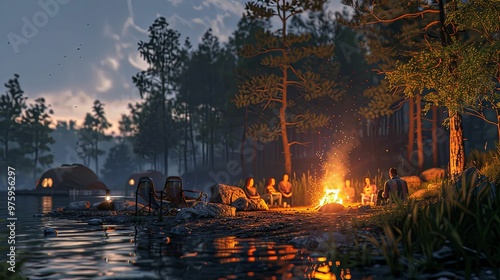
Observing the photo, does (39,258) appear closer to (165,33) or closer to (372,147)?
(372,147)

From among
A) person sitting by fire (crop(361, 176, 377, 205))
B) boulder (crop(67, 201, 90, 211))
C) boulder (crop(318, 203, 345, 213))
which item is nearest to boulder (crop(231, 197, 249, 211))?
boulder (crop(318, 203, 345, 213))

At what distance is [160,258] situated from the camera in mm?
10070

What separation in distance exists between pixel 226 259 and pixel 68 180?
62.8 metres

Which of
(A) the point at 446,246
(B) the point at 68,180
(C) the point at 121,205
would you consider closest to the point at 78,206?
(C) the point at 121,205

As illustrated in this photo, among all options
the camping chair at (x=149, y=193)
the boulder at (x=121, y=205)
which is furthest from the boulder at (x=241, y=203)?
the boulder at (x=121, y=205)

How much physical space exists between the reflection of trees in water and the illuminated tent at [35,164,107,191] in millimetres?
58147

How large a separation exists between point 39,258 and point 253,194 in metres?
14.9

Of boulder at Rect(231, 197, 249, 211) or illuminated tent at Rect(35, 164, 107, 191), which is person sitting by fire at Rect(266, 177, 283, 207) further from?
illuminated tent at Rect(35, 164, 107, 191)

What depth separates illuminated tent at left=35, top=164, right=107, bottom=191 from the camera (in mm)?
69113

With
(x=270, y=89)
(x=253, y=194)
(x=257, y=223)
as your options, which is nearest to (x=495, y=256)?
(x=257, y=223)

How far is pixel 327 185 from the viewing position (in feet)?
87.0

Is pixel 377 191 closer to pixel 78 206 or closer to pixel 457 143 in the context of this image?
pixel 457 143

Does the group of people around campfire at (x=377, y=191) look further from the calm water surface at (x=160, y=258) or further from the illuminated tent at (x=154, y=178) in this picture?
the illuminated tent at (x=154, y=178)

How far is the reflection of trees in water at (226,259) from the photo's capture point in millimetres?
8297
